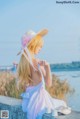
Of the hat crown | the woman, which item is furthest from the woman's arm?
the hat crown

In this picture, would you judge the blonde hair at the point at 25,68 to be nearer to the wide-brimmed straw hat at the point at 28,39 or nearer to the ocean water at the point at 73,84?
the wide-brimmed straw hat at the point at 28,39

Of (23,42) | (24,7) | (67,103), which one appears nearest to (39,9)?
(24,7)

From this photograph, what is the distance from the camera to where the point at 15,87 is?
7.20ft

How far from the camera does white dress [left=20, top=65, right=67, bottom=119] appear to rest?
7.11ft

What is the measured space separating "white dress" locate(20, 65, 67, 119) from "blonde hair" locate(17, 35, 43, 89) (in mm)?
57

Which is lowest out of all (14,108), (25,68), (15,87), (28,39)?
(14,108)

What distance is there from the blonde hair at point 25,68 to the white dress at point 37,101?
6 centimetres

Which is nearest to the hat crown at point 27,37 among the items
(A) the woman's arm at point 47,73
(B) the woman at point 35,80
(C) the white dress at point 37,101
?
(B) the woman at point 35,80

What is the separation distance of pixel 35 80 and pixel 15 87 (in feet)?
0.44

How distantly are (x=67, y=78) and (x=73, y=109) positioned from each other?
0.65ft

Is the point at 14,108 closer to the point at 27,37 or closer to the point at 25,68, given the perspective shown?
the point at 25,68

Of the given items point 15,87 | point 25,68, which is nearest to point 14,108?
point 15,87

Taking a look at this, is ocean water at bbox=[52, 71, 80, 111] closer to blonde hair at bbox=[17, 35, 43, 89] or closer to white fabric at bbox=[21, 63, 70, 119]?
white fabric at bbox=[21, 63, 70, 119]

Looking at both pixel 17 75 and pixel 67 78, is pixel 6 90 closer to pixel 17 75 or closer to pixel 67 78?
pixel 17 75
